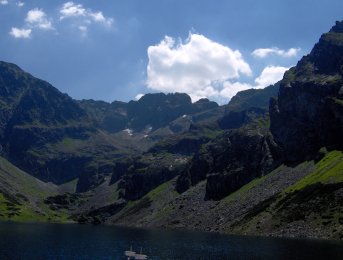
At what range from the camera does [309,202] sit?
18688cm

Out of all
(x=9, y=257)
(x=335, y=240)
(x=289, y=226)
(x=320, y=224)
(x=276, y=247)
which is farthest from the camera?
(x=289, y=226)

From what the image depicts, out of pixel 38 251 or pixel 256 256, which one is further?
pixel 38 251

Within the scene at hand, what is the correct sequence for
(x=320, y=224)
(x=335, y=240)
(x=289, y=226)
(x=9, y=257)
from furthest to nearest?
1. (x=289, y=226)
2. (x=320, y=224)
3. (x=335, y=240)
4. (x=9, y=257)

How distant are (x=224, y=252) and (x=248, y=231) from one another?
7475 centimetres

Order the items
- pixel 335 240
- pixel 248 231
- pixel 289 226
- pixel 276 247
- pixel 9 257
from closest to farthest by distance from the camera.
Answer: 1. pixel 9 257
2. pixel 276 247
3. pixel 335 240
4. pixel 289 226
5. pixel 248 231

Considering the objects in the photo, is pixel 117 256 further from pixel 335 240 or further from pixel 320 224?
pixel 320 224

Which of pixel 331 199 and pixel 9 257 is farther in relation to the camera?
pixel 331 199

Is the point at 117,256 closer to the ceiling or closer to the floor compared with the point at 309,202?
closer to the floor

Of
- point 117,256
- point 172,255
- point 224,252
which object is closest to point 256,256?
point 224,252

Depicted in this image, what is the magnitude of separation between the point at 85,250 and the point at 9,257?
28.9m

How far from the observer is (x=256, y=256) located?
110 meters

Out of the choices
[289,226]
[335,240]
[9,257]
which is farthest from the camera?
[289,226]

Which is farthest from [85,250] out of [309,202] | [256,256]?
[309,202]

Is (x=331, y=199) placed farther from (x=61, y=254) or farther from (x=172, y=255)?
(x=61, y=254)
